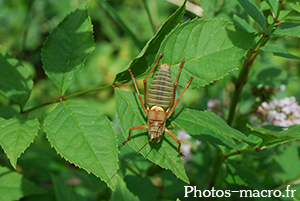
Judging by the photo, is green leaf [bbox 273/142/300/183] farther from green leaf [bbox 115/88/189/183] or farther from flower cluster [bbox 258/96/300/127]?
green leaf [bbox 115/88/189/183]

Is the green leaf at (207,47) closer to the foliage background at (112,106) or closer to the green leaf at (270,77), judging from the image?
the foliage background at (112,106)

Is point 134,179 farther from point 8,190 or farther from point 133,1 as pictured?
point 133,1

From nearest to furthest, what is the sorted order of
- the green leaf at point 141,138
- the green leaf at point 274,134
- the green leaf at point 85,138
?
1. the green leaf at point 274,134
2. the green leaf at point 85,138
3. the green leaf at point 141,138

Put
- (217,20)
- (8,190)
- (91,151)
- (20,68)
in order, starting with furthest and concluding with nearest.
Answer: (8,190) < (20,68) < (217,20) < (91,151)

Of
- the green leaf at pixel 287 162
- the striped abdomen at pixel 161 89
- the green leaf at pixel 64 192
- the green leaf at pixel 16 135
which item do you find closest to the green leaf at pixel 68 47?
the green leaf at pixel 16 135

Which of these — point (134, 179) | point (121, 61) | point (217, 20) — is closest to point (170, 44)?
point (217, 20)
